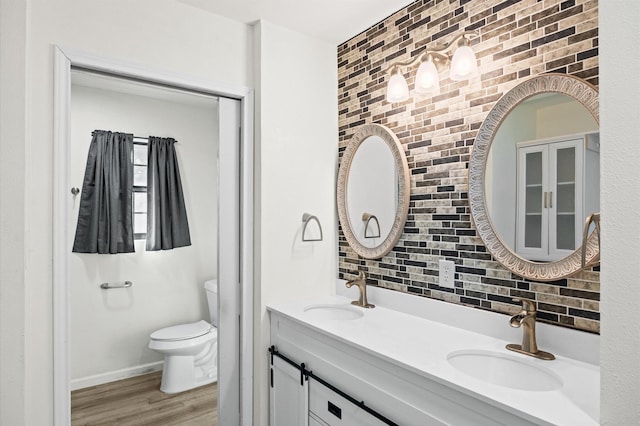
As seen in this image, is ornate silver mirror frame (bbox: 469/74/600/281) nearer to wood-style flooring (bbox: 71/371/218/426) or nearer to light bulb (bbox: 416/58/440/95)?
light bulb (bbox: 416/58/440/95)

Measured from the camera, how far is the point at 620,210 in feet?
2.89

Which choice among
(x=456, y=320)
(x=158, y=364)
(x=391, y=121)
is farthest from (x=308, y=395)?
(x=391, y=121)

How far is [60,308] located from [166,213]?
0.64m

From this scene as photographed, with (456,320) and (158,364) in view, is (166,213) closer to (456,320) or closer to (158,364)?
(158,364)

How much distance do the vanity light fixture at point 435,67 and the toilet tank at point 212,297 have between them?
4.69 feet

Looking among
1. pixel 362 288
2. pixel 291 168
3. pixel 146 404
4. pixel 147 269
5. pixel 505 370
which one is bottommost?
pixel 146 404

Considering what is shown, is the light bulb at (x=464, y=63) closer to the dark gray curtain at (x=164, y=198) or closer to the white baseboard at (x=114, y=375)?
the dark gray curtain at (x=164, y=198)

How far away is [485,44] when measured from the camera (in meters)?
1.62

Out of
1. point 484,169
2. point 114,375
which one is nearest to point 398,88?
point 484,169

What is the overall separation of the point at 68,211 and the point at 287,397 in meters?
1.39

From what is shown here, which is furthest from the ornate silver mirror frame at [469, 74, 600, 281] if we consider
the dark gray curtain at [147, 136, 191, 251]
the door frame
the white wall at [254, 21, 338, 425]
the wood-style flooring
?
the wood-style flooring

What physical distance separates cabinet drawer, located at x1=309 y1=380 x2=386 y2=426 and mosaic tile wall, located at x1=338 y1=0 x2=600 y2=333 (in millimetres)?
649

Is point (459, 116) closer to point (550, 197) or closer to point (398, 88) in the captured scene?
point (398, 88)

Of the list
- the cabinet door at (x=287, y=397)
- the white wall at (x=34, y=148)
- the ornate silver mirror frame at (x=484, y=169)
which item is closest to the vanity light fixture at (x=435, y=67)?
the ornate silver mirror frame at (x=484, y=169)
